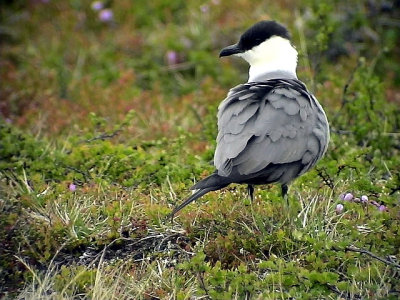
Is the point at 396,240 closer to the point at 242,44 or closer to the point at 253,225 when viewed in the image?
the point at 253,225

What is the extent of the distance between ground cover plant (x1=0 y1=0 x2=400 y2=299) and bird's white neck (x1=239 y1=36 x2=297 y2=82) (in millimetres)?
666

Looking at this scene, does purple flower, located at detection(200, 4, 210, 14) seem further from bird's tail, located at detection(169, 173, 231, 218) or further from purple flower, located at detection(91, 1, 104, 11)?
bird's tail, located at detection(169, 173, 231, 218)

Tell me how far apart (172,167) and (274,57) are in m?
0.97

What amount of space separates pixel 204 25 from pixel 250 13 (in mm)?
476

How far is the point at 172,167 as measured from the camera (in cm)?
495

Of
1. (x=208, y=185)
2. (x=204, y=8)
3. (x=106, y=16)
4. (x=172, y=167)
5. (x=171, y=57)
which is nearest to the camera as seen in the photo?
(x=208, y=185)

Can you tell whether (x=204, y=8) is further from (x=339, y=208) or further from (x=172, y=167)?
(x=339, y=208)

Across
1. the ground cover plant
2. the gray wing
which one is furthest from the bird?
the ground cover plant

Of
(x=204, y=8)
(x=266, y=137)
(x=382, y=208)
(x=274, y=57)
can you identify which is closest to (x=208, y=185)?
(x=266, y=137)

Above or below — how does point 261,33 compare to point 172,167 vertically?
above

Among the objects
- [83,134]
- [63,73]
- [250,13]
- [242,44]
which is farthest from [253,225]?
[250,13]

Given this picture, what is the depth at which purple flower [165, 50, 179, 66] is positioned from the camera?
24.5 feet

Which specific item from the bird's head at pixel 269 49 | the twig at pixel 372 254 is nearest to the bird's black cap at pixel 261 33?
the bird's head at pixel 269 49

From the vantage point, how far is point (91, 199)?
4547 millimetres
